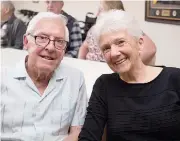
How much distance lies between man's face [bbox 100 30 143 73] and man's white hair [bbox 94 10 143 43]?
0.06 ft

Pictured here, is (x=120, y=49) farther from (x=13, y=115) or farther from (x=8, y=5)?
(x=8, y=5)

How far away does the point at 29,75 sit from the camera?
134cm

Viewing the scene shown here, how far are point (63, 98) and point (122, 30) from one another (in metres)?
0.45

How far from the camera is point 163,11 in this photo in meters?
2.31

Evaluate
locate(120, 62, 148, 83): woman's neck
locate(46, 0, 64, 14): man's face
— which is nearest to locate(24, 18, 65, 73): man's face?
locate(120, 62, 148, 83): woman's neck

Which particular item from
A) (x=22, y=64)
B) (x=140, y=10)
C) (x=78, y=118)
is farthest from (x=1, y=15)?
(x=78, y=118)

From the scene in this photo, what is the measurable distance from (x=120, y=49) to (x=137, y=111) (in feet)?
0.96

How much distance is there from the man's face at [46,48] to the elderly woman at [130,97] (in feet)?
0.69

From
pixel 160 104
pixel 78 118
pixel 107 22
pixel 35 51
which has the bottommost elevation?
pixel 78 118

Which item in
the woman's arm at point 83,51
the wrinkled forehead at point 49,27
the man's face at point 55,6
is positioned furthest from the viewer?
the man's face at point 55,6

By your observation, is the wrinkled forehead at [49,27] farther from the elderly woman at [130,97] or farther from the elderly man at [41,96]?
the elderly woman at [130,97]

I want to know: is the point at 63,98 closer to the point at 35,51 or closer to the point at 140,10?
the point at 35,51

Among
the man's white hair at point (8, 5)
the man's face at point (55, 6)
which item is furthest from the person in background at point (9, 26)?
the man's face at point (55, 6)

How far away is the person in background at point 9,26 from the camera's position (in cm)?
332
